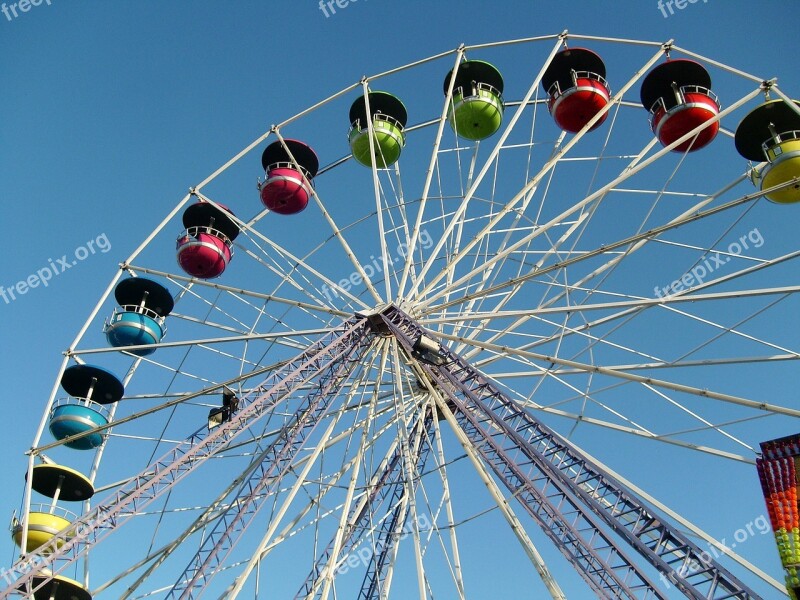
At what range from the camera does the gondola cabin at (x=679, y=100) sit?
16641 mm

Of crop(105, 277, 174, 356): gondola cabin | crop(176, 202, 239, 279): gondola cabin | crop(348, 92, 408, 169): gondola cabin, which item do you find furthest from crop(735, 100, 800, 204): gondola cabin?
crop(105, 277, 174, 356): gondola cabin

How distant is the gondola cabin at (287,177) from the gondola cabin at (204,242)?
121 cm

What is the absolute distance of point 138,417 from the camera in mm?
15852

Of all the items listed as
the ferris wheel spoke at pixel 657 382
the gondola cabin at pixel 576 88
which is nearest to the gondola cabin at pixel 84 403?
the ferris wheel spoke at pixel 657 382

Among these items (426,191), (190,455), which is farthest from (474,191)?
(190,455)

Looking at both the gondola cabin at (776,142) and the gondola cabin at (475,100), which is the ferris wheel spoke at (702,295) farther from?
the gondola cabin at (475,100)

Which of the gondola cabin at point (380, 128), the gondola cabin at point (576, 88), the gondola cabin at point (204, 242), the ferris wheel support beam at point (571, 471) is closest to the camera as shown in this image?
the ferris wheel support beam at point (571, 471)

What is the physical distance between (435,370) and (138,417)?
6.12 meters

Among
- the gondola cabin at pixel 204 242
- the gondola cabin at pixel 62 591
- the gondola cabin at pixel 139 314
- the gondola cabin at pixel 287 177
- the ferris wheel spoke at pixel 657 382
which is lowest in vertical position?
the gondola cabin at pixel 62 591

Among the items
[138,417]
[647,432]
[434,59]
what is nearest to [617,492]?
[647,432]

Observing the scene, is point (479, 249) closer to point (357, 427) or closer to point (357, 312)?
point (357, 312)

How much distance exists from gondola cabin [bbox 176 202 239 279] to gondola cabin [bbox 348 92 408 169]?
3677 millimetres

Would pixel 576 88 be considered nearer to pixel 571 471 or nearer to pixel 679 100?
pixel 679 100

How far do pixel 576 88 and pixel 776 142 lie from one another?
462 cm
